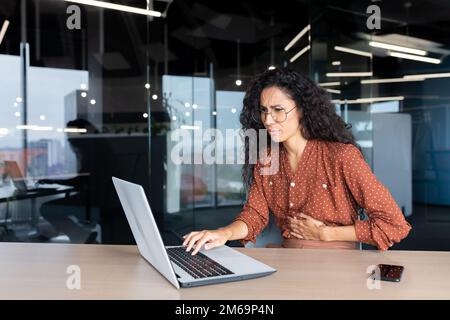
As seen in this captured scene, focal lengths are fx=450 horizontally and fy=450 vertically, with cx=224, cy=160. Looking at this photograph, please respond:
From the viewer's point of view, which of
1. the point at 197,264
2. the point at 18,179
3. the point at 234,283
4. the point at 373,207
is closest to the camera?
the point at 234,283

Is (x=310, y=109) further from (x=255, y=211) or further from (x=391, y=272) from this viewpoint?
(x=391, y=272)

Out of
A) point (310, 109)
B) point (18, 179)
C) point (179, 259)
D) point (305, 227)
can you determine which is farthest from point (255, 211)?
point (18, 179)

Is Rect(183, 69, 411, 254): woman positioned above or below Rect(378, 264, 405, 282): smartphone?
above

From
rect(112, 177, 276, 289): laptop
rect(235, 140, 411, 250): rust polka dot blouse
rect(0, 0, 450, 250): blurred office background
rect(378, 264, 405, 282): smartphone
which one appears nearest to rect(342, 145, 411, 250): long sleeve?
rect(235, 140, 411, 250): rust polka dot blouse

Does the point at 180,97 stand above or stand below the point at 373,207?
above

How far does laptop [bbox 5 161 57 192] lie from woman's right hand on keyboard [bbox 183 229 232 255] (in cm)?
353

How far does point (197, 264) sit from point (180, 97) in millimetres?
3448

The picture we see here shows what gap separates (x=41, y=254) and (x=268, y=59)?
148 inches

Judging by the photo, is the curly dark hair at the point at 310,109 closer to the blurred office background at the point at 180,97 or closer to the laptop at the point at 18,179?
the blurred office background at the point at 180,97

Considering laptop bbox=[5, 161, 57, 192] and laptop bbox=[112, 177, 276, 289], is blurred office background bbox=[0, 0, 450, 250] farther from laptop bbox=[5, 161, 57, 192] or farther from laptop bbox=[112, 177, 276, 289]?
laptop bbox=[112, 177, 276, 289]

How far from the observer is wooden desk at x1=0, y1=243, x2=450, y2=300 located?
1040mm

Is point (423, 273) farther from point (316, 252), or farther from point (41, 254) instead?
point (41, 254)

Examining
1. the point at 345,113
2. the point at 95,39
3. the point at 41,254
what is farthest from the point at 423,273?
the point at 95,39

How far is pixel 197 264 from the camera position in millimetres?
1263
